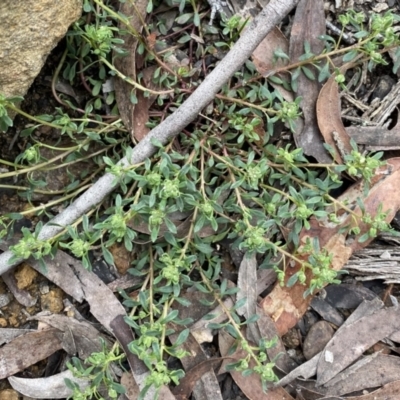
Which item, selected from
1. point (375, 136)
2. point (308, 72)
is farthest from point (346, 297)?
point (308, 72)

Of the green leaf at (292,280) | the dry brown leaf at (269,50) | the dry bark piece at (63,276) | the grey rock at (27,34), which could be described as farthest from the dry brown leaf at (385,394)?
the grey rock at (27,34)

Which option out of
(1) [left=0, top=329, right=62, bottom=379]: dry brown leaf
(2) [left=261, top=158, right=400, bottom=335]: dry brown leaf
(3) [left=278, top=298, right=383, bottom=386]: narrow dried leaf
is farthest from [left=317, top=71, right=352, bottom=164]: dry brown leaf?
(1) [left=0, top=329, right=62, bottom=379]: dry brown leaf

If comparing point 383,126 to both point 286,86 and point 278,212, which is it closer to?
point 286,86

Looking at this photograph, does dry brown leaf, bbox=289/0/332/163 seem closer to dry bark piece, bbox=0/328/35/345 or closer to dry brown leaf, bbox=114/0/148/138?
dry brown leaf, bbox=114/0/148/138

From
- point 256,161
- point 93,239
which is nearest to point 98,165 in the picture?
point 93,239

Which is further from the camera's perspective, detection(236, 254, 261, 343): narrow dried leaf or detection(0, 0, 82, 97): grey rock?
detection(236, 254, 261, 343): narrow dried leaf

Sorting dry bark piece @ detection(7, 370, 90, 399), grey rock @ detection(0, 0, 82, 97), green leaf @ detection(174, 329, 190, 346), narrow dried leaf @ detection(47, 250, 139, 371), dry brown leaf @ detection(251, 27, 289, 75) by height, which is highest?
grey rock @ detection(0, 0, 82, 97)

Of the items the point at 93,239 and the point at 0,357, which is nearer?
the point at 93,239
